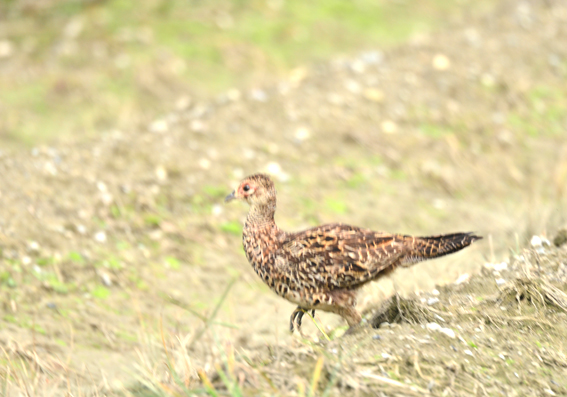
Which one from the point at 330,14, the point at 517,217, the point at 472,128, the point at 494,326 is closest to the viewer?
the point at 494,326

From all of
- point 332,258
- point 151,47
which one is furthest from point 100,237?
point 151,47

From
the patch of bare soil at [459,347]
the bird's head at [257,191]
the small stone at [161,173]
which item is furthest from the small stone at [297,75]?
the patch of bare soil at [459,347]

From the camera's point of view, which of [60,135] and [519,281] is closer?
[519,281]

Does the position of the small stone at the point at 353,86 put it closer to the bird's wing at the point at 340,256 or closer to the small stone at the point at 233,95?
the small stone at the point at 233,95

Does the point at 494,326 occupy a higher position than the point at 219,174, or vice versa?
the point at 494,326

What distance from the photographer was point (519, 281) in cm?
404

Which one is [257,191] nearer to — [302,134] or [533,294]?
[533,294]

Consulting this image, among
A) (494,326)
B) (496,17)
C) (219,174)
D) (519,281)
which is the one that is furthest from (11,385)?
(496,17)

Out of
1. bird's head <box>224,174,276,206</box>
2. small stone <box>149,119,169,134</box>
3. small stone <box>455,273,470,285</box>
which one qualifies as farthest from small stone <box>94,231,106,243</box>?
small stone <box>455,273,470,285</box>

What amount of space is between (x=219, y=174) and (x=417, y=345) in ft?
12.4

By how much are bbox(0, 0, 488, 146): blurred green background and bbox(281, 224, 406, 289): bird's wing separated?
12.0 feet

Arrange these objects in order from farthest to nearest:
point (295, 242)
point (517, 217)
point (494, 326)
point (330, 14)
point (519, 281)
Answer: point (330, 14) < point (517, 217) < point (295, 242) < point (519, 281) < point (494, 326)

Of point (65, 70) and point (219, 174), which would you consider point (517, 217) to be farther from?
point (65, 70)

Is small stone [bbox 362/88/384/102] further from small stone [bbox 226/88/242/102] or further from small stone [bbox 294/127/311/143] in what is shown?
small stone [bbox 226/88/242/102]
